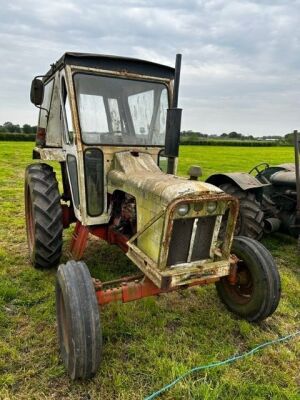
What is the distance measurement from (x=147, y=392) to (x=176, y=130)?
1967mm

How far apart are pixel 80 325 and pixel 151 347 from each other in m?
0.77

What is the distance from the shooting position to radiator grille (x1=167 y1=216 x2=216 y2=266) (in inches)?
114

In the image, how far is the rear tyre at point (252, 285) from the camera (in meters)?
3.28

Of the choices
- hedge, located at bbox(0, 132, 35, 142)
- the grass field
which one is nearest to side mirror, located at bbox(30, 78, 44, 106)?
the grass field

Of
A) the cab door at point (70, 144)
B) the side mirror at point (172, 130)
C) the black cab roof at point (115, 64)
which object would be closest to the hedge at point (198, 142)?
the black cab roof at point (115, 64)

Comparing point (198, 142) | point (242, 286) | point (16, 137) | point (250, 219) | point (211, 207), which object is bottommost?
point (16, 137)

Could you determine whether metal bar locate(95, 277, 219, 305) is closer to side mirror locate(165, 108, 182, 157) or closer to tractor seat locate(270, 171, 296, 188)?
side mirror locate(165, 108, 182, 157)

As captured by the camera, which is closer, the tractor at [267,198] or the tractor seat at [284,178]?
the tractor at [267,198]

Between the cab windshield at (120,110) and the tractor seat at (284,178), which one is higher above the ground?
the cab windshield at (120,110)

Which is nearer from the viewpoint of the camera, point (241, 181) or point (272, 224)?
point (241, 181)

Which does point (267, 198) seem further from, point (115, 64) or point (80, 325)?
point (80, 325)

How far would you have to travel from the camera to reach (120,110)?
4.11m

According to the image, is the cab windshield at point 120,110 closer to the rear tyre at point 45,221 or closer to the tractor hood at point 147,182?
the tractor hood at point 147,182

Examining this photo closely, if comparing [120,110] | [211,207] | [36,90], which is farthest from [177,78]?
[36,90]
